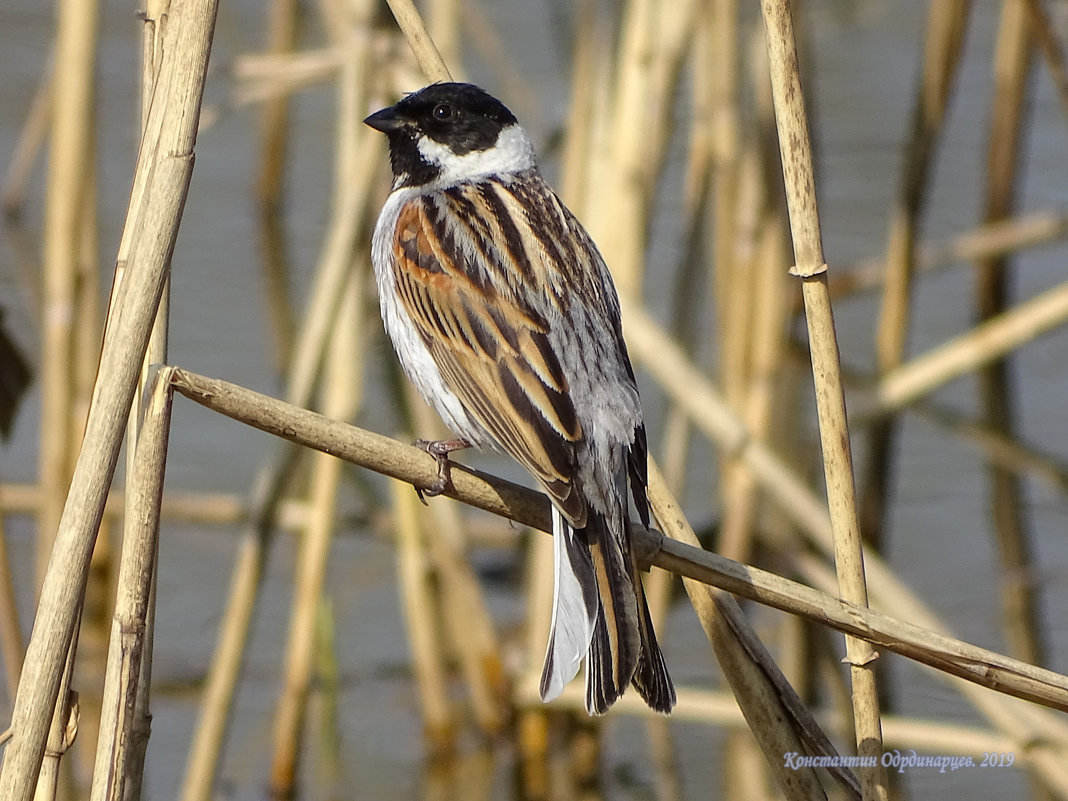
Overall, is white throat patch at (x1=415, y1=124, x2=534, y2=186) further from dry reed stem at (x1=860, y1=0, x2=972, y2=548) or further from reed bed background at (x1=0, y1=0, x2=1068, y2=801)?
dry reed stem at (x1=860, y1=0, x2=972, y2=548)

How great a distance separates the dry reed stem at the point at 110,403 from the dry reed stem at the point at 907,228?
374 cm

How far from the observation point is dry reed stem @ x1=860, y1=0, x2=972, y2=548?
5.23 meters

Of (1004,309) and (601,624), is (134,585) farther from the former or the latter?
(1004,309)

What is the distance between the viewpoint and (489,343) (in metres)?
2.86

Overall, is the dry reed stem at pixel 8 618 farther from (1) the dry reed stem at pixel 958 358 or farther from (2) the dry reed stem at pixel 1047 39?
(2) the dry reed stem at pixel 1047 39

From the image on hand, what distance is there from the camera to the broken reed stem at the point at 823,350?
7.34 ft

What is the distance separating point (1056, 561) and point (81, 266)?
3725 mm

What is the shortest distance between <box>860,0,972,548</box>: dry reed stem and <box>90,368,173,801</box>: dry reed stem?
147 inches

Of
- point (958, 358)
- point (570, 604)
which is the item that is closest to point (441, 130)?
point (570, 604)

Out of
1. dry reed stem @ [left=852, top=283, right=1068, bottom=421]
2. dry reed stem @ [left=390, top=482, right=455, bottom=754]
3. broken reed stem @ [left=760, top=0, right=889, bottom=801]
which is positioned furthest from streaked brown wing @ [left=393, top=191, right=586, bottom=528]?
dry reed stem @ [left=852, top=283, right=1068, bottom=421]

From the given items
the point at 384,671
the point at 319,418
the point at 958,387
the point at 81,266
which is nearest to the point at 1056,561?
the point at 958,387

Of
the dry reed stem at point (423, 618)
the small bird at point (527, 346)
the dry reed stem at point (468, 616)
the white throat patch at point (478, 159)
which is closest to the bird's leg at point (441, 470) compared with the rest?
the small bird at point (527, 346)

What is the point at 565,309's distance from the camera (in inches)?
114

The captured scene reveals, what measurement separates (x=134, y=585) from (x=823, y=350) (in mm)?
1112
